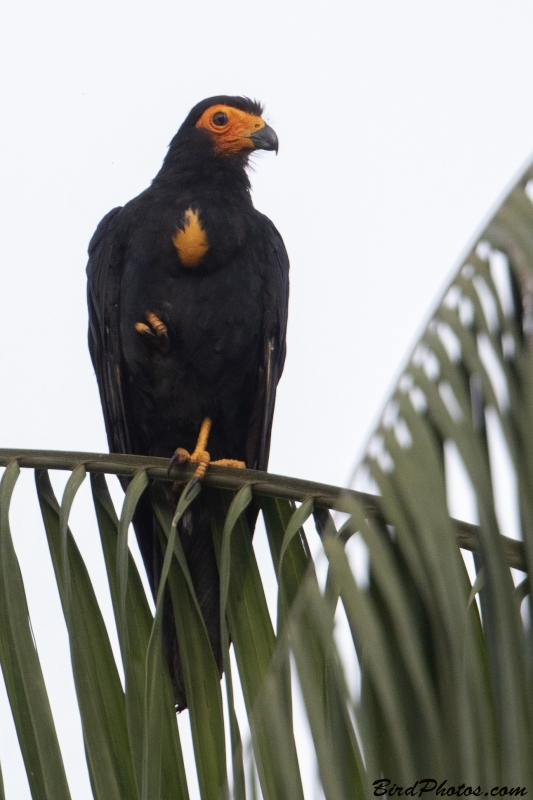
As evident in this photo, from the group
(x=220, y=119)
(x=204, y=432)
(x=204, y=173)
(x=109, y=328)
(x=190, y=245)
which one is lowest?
(x=204, y=432)

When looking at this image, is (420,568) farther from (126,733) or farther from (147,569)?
(147,569)

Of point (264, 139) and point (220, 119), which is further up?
point (220, 119)

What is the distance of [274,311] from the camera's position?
425cm

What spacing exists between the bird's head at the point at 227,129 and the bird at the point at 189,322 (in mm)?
119

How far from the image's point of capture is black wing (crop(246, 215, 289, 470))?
4234 millimetres

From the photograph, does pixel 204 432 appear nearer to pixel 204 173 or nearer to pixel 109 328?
pixel 109 328

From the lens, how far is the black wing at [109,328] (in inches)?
165

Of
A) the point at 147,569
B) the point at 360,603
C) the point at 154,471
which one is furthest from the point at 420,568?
the point at 147,569

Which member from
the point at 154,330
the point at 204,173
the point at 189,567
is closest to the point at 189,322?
the point at 154,330

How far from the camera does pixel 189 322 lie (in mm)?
4020

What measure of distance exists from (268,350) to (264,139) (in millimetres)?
1071

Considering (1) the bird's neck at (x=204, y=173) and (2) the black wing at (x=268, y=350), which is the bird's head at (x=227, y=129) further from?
(2) the black wing at (x=268, y=350)

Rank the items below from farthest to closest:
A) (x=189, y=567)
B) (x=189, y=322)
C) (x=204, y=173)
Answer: (x=204, y=173), (x=189, y=322), (x=189, y=567)

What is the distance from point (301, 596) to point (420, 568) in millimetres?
150
